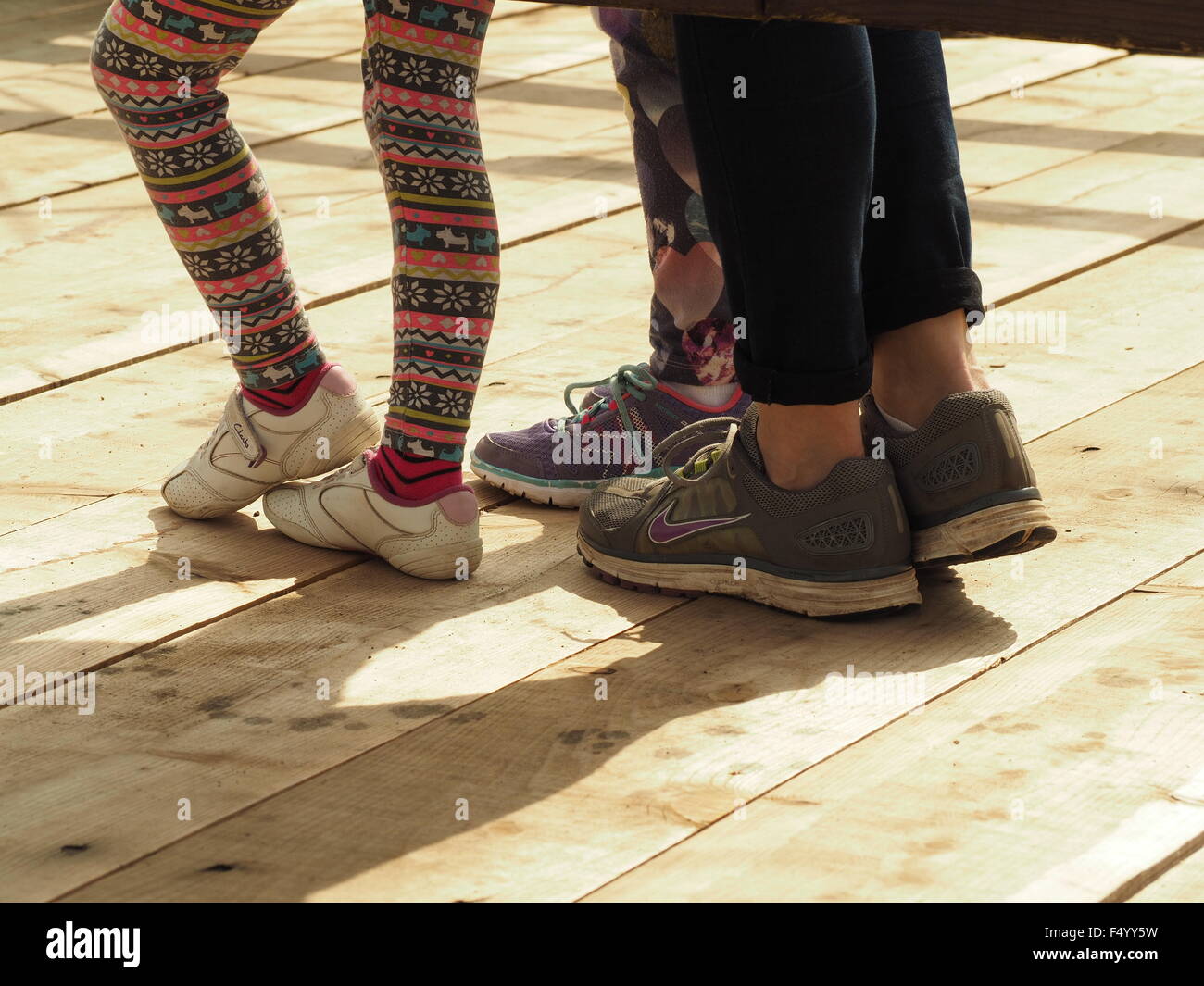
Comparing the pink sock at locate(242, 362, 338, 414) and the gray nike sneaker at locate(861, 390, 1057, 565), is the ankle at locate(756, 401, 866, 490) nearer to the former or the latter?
the gray nike sneaker at locate(861, 390, 1057, 565)

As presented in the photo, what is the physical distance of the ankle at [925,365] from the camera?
5.07 feet

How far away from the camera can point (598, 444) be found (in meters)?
1.87

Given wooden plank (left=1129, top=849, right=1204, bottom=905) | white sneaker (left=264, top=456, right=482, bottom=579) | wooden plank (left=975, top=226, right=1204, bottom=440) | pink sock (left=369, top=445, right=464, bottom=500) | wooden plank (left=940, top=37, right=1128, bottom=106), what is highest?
wooden plank (left=940, top=37, right=1128, bottom=106)

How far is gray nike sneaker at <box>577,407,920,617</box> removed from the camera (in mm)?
1506

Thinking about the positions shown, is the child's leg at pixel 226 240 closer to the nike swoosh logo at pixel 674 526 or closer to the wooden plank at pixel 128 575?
the wooden plank at pixel 128 575

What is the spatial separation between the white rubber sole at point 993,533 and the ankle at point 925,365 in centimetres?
11

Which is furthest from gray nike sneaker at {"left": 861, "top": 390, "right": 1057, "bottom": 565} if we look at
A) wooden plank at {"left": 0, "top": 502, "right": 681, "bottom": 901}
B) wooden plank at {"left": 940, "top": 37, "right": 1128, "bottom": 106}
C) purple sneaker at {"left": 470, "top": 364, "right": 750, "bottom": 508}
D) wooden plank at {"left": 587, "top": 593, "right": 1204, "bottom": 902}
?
wooden plank at {"left": 940, "top": 37, "right": 1128, "bottom": 106}

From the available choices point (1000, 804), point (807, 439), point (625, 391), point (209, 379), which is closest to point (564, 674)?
point (807, 439)

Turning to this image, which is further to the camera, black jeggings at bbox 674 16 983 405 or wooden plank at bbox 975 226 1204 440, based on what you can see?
wooden plank at bbox 975 226 1204 440

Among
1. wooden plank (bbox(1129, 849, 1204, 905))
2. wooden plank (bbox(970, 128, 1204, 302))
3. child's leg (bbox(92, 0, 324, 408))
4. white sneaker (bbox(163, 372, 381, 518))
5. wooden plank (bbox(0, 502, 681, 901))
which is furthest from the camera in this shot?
wooden plank (bbox(970, 128, 1204, 302))

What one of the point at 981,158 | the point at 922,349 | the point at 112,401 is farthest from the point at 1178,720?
the point at 981,158

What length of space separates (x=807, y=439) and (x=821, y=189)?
22cm

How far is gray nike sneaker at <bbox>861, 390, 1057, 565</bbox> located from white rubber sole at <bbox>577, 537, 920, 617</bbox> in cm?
5

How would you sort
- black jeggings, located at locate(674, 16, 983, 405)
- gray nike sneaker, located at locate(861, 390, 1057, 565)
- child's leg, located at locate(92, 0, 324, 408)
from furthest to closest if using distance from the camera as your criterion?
child's leg, located at locate(92, 0, 324, 408) → gray nike sneaker, located at locate(861, 390, 1057, 565) → black jeggings, located at locate(674, 16, 983, 405)
